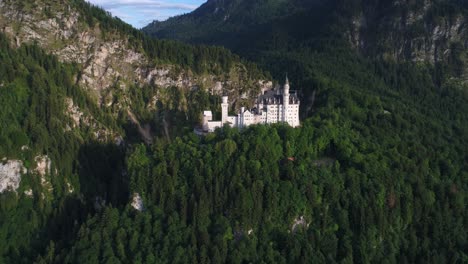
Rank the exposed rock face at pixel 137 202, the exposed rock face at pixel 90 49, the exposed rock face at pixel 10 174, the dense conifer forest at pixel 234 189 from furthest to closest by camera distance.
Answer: the exposed rock face at pixel 90 49 → the exposed rock face at pixel 10 174 → the exposed rock face at pixel 137 202 → the dense conifer forest at pixel 234 189

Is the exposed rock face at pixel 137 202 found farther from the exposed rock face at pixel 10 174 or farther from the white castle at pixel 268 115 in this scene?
the exposed rock face at pixel 10 174

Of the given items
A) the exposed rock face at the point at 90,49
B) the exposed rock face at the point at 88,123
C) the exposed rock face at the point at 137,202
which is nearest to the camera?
the exposed rock face at the point at 137,202

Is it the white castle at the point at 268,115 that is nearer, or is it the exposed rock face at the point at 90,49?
the white castle at the point at 268,115

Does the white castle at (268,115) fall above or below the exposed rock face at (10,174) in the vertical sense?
above

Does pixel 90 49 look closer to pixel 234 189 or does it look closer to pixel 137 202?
pixel 137 202

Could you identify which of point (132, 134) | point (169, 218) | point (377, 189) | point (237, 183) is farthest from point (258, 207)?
point (132, 134)

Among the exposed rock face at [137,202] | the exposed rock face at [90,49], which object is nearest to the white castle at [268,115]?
the exposed rock face at [137,202]
